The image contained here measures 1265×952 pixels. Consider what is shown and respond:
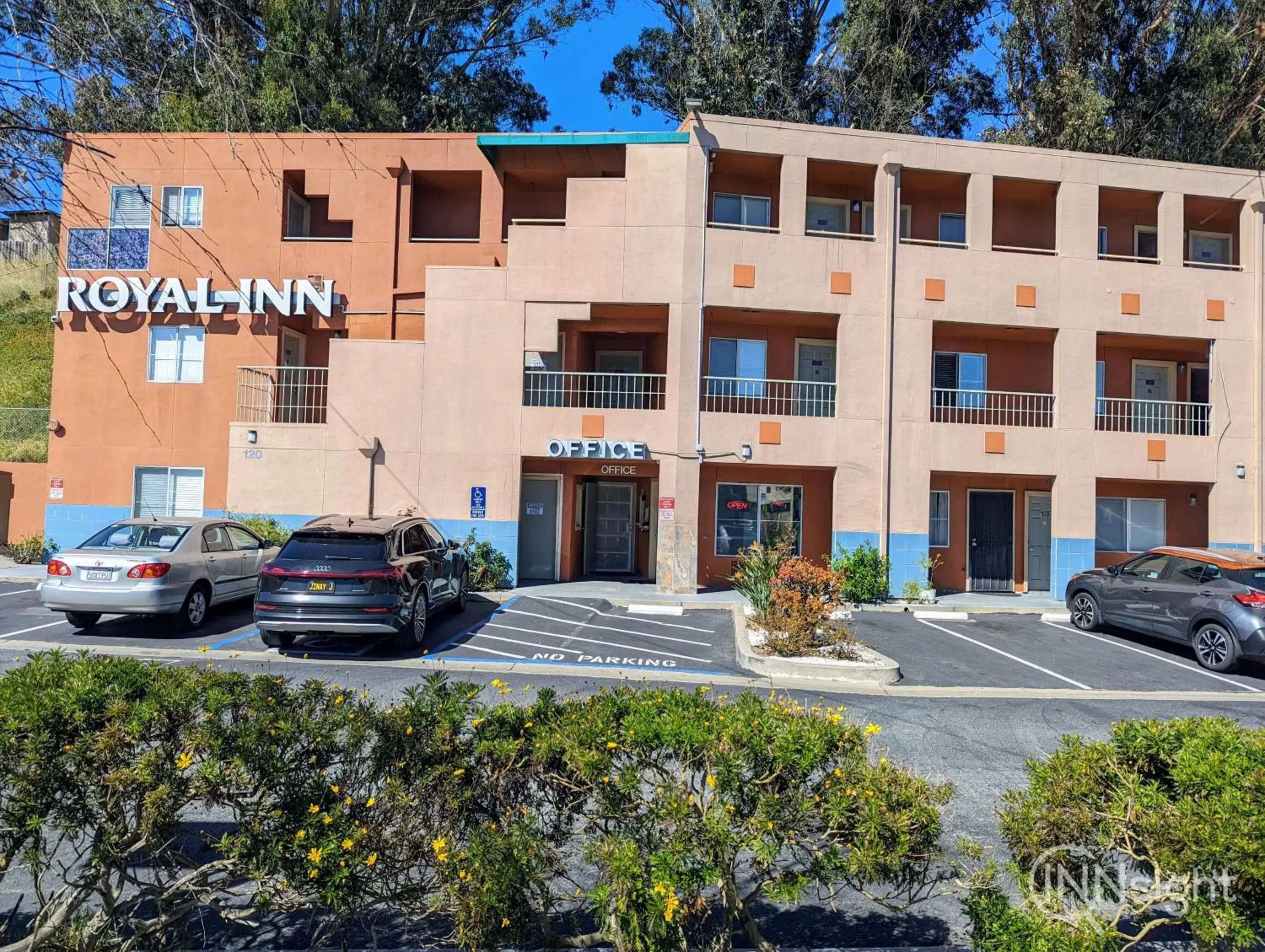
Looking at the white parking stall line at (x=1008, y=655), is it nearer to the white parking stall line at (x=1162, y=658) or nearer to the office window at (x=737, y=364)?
the white parking stall line at (x=1162, y=658)

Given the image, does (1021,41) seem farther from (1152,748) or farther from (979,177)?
(1152,748)

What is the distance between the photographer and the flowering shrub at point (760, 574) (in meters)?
11.9

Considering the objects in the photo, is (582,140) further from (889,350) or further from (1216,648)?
(1216,648)

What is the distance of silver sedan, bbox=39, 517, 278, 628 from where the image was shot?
10.5 meters

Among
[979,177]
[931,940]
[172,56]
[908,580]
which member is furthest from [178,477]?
[979,177]

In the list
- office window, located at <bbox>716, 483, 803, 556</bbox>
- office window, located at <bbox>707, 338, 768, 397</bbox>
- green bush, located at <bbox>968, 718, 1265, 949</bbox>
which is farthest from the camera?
office window, located at <bbox>716, 483, 803, 556</bbox>

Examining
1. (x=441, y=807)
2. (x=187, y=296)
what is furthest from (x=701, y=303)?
(x=441, y=807)

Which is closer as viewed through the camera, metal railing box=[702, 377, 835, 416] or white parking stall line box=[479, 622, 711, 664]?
white parking stall line box=[479, 622, 711, 664]

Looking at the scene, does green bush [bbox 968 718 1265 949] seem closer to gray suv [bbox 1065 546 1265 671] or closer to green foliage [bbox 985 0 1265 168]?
gray suv [bbox 1065 546 1265 671]

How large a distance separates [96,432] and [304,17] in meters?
14.2

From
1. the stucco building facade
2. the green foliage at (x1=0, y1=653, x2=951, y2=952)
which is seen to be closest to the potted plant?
the stucco building facade

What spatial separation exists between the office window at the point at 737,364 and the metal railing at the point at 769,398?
0.05 feet

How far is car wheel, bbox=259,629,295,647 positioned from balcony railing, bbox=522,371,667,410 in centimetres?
783

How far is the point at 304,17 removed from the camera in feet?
75.5
